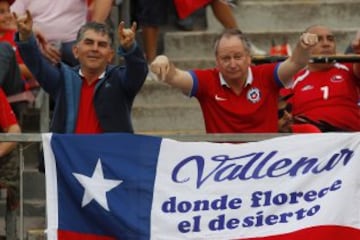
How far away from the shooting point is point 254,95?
827cm

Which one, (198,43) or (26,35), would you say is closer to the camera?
(26,35)

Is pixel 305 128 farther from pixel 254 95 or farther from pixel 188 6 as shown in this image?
pixel 188 6

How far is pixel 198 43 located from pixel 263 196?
4.50 m

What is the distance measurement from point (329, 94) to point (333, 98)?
0.04 m

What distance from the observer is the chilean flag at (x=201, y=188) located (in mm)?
7625

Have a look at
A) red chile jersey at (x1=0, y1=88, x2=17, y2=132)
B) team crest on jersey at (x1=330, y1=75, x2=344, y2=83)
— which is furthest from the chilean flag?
team crest on jersey at (x1=330, y1=75, x2=344, y2=83)

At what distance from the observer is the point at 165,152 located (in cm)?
770

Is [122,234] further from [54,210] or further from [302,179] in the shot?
[302,179]

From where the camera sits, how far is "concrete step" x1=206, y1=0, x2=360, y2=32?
12.2 m

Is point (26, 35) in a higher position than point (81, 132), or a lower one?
higher

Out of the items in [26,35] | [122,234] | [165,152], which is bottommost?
[122,234]

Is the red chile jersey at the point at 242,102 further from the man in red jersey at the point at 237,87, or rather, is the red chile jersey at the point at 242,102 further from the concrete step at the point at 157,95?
the concrete step at the point at 157,95

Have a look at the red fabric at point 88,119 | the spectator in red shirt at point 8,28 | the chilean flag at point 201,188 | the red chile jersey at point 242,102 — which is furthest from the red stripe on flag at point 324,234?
the spectator in red shirt at point 8,28

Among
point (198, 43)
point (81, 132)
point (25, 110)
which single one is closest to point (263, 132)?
point (81, 132)
